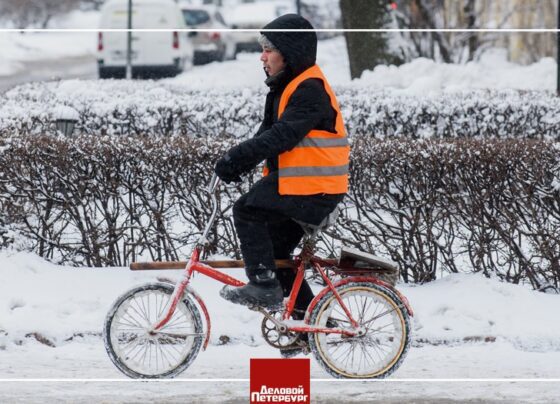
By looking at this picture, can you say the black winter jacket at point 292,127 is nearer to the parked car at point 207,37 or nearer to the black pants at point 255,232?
the black pants at point 255,232

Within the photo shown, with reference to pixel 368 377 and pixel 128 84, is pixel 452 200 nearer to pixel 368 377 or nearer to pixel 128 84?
pixel 368 377

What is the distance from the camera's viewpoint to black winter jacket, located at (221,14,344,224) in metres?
6.40

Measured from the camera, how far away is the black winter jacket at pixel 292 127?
21.0 ft

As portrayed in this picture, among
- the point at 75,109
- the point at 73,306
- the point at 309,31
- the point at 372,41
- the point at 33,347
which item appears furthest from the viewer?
the point at 372,41

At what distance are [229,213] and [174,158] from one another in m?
0.55

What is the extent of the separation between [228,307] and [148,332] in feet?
4.94

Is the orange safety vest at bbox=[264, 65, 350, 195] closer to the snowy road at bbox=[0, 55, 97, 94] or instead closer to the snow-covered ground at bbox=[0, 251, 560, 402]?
the snow-covered ground at bbox=[0, 251, 560, 402]

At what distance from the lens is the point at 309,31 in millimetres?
6500

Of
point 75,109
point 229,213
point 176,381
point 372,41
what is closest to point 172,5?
point 372,41

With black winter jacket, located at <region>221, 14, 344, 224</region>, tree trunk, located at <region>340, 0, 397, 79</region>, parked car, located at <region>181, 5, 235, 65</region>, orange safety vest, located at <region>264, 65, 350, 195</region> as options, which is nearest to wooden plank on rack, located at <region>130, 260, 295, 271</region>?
black winter jacket, located at <region>221, 14, 344, 224</region>

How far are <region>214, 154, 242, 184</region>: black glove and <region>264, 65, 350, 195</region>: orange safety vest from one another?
0.78ft

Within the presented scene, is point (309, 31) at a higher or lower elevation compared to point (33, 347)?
higher

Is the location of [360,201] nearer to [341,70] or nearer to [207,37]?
[341,70]

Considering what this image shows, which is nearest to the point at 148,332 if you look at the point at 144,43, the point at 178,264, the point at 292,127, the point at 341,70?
the point at 178,264
